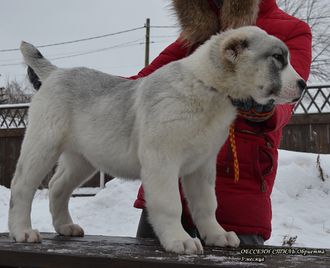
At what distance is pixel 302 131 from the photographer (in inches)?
406

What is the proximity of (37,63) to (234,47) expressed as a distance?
53.6 inches

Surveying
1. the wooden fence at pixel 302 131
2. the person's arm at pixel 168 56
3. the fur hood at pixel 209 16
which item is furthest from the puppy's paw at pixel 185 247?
the wooden fence at pixel 302 131

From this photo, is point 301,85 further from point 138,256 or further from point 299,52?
point 138,256

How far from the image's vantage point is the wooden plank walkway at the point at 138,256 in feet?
6.03

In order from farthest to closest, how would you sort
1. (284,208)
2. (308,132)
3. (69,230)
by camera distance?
(308,132)
(284,208)
(69,230)

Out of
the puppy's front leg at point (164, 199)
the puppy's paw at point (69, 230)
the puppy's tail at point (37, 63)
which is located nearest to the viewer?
the puppy's front leg at point (164, 199)

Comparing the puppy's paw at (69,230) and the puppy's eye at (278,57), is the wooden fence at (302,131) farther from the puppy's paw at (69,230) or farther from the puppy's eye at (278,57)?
the puppy's eye at (278,57)

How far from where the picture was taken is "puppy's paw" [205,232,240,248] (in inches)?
91.3

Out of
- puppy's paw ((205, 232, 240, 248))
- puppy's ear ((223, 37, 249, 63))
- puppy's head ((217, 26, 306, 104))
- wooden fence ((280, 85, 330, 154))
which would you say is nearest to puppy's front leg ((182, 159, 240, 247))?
puppy's paw ((205, 232, 240, 248))

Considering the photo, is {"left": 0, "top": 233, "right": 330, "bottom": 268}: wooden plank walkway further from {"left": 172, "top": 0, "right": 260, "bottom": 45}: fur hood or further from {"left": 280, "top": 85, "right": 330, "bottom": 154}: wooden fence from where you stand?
{"left": 280, "top": 85, "right": 330, "bottom": 154}: wooden fence

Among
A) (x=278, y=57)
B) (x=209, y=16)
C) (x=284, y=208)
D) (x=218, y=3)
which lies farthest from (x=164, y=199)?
(x=284, y=208)

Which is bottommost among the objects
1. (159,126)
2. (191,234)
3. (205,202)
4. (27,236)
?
(191,234)

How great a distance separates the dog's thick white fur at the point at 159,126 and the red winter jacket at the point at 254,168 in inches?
13.0

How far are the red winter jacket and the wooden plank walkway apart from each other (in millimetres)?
472
